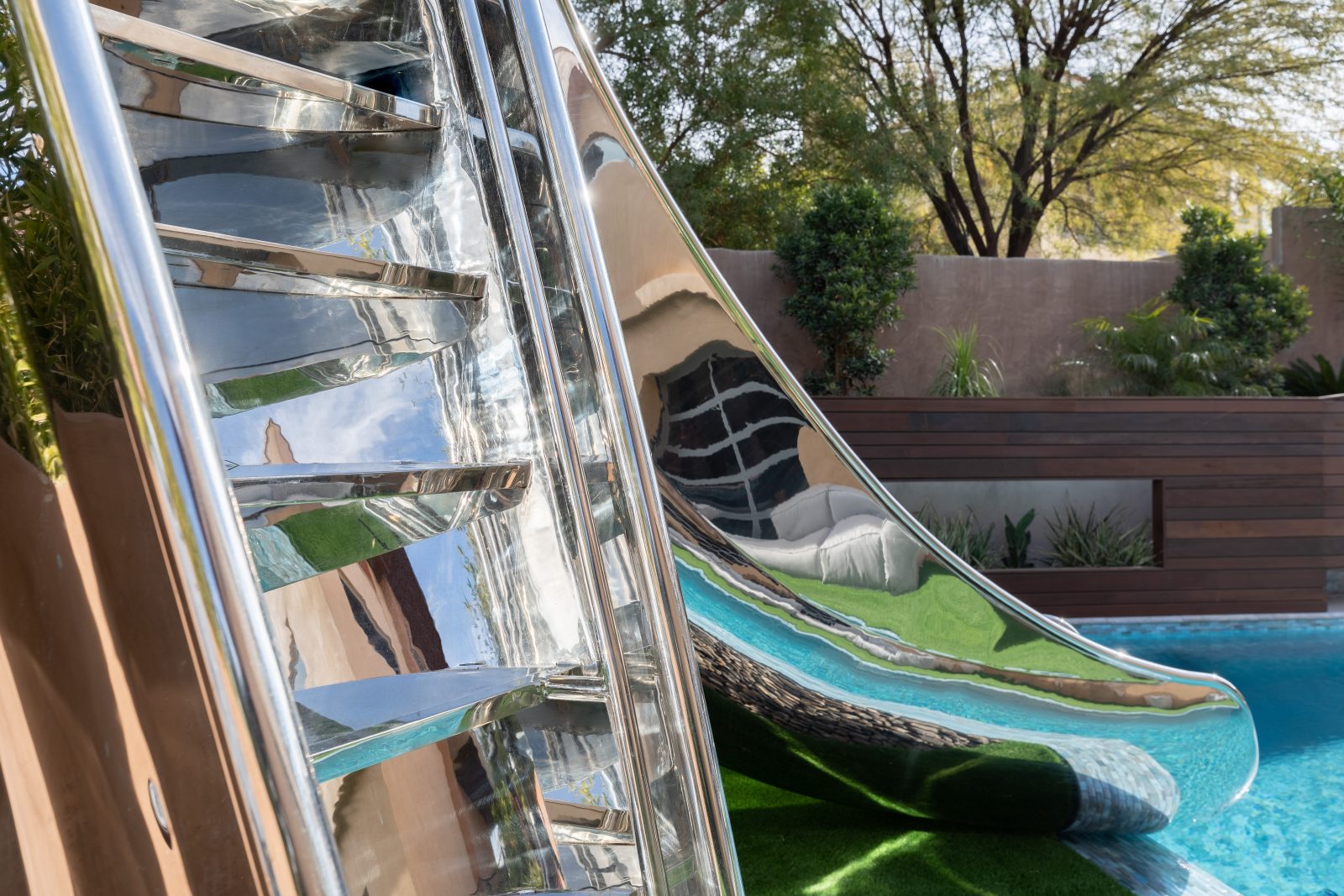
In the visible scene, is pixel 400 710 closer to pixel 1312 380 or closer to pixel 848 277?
pixel 848 277

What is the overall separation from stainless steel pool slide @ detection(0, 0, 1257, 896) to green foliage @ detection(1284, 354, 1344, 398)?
22.0 ft

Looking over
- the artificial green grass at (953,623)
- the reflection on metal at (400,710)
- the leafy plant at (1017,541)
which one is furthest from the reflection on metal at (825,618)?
the leafy plant at (1017,541)

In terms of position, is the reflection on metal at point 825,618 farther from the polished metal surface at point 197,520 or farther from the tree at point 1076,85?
the tree at point 1076,85

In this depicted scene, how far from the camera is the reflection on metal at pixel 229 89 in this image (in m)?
0.68

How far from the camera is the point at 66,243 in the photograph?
49 cm

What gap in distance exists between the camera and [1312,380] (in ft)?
23.7

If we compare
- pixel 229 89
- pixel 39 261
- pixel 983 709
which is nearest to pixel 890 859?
pixel 983 709

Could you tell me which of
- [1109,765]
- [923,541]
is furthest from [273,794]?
[1109,765]

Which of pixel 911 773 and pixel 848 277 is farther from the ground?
pixel 848 277

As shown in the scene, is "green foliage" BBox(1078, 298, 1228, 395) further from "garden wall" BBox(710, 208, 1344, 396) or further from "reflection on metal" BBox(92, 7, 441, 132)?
"reflection on metal" BBox(92, 7, 441, 132)

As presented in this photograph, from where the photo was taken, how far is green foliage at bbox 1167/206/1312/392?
722cm

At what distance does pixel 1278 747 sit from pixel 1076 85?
9.92 metres

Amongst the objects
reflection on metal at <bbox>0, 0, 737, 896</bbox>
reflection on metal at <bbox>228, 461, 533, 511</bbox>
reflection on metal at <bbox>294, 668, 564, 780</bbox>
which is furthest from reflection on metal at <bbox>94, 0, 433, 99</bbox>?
reflection on metal at <bbox>294, 668, 564, 780</bbox>

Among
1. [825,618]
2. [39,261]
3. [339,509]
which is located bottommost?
[825,618]
